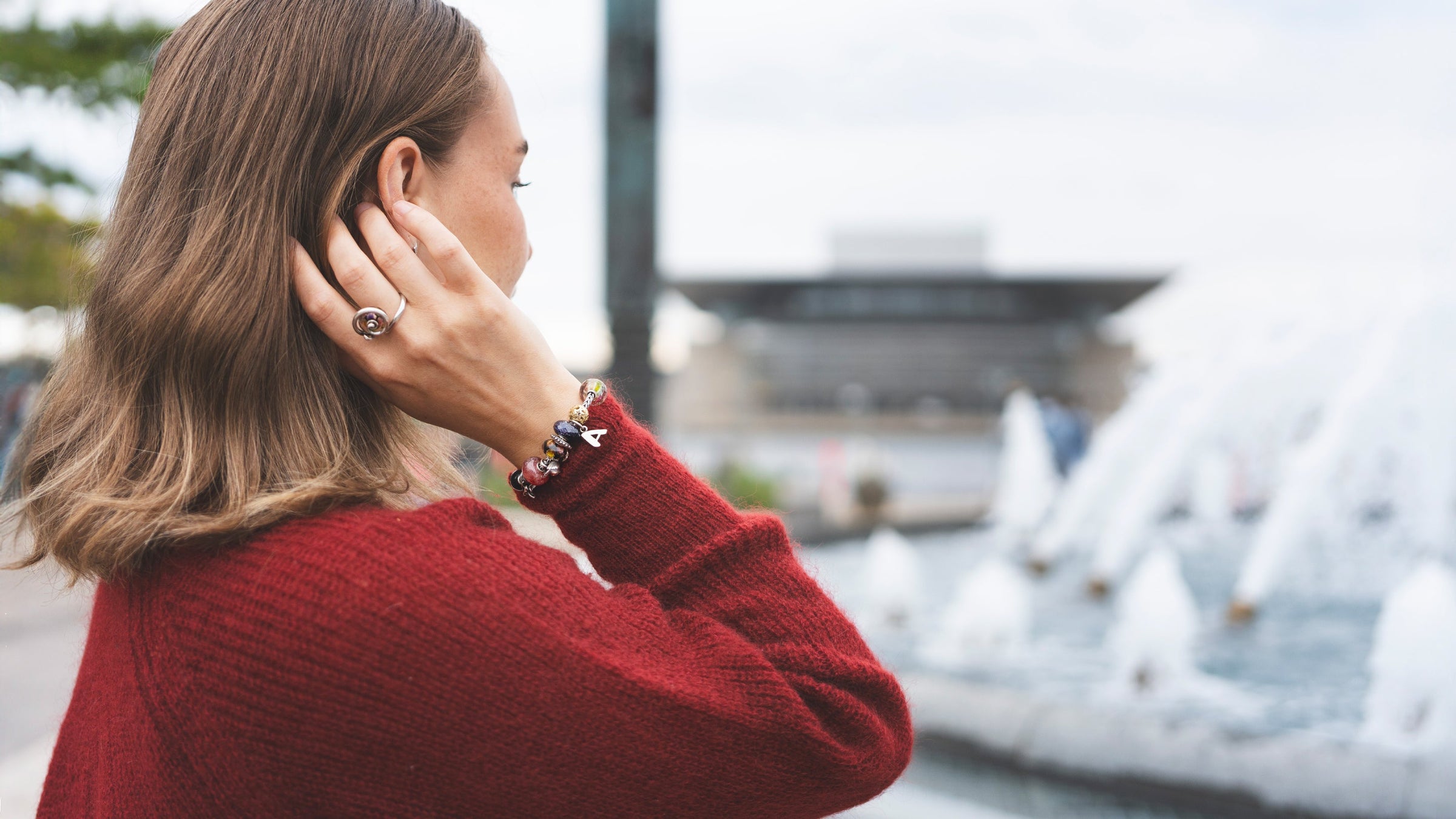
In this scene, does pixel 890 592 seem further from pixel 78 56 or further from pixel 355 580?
pixel 78 56

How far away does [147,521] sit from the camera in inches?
34.7

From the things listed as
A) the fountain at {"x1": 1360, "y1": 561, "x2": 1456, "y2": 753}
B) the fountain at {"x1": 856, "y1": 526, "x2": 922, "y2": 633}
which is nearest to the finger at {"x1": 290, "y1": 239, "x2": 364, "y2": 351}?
the fountain at {"x1": 1360, "y1": 561, "x2": 1456, "y2": 753}

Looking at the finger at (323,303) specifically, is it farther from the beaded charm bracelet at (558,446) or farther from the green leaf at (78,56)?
the green leaf at (78,56)

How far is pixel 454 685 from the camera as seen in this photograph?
81 cm

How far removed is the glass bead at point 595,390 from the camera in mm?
997

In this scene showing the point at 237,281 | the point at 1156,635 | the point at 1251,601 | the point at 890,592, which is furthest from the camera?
the point at 890,592

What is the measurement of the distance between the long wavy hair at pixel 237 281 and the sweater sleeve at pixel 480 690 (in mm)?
83

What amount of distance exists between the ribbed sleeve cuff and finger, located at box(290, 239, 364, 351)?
202mm

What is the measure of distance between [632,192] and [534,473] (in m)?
4.56

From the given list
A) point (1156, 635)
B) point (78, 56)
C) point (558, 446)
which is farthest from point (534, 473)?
point (78, 56)

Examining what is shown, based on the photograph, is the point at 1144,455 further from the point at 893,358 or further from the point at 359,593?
the point at 893,358

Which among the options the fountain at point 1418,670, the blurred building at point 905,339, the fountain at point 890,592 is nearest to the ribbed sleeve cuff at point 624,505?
the fountain at point 1418,670

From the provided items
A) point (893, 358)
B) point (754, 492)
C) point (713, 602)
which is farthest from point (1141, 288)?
point (713, 602)

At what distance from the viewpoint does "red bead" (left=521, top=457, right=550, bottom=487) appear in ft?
3.20
